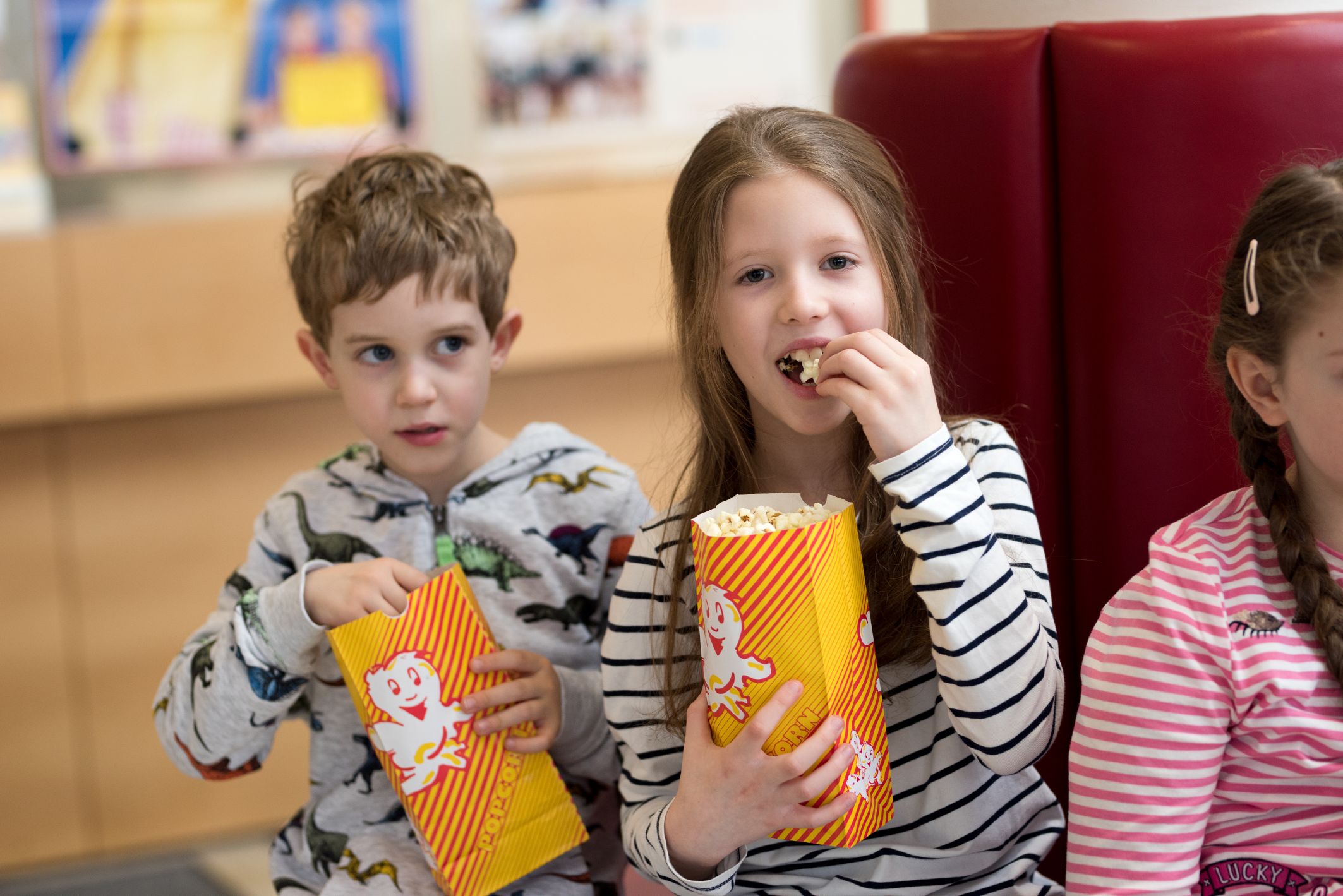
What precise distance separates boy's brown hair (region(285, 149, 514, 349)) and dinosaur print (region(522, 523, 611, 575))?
0.24 meters

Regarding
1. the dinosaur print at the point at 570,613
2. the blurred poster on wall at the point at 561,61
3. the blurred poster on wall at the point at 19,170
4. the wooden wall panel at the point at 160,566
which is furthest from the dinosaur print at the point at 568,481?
the blurred poster on wall at the point at 561,61

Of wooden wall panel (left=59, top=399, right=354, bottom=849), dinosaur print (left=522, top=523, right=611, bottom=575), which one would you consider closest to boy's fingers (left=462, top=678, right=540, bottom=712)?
dinosaur print (left=522, top=523, right=611, bottom=575)

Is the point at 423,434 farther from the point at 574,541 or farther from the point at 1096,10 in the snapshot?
the point at 1096,10

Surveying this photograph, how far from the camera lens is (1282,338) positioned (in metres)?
1.03

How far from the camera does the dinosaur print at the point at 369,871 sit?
137 cm

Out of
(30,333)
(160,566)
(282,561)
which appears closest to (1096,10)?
(282,561)

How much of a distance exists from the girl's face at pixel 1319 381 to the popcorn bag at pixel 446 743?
721 millimetres

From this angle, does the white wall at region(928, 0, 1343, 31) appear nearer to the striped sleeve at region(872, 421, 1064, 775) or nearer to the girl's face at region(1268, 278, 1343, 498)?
the girl's face at region(1268, 278, 1343, 498)

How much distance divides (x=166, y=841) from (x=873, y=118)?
7.16 ft

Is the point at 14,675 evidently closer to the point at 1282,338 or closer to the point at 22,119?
the point at 22,119

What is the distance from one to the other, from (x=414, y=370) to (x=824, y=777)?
2.01 feet

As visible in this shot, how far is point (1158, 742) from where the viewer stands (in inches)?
39.9

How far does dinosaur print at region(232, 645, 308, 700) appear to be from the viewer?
1366 mm

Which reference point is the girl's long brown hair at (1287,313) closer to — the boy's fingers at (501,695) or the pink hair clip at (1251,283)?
the pink hair clip at (1251,283)
